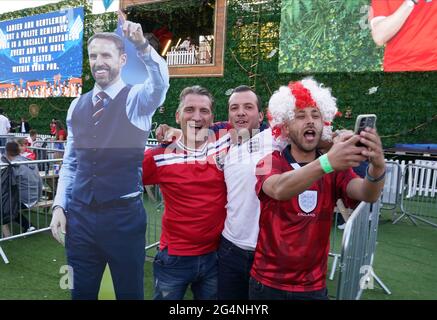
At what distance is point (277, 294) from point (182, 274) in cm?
68

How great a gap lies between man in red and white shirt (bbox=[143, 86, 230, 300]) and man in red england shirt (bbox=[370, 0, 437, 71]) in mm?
8884

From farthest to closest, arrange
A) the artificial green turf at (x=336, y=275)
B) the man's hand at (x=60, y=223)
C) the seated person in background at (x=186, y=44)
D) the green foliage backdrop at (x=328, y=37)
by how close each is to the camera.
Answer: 1. the seated person in background at (x=186, y=44)
2. the green foliage backdrop at (x=328, y=37)
3. the artificial green turf at (x=336, y=275)
4. the man's hand at (x=60, y=223)

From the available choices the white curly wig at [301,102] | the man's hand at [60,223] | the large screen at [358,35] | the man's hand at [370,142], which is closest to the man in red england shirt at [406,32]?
the large screen at [358,35]

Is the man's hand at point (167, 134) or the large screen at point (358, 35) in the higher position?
the large screen at point (358, 35)

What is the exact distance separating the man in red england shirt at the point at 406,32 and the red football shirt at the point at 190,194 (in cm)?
896

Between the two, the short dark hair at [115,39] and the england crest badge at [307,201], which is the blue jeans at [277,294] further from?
the short dark hair at [115,39]

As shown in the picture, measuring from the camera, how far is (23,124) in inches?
565

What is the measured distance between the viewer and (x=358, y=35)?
9.76 m

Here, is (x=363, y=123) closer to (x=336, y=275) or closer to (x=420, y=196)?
(x=336, y=275)

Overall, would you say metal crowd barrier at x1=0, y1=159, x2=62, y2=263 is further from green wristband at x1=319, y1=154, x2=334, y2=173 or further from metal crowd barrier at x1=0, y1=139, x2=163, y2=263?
green wristband at x1=319, y1=154, x2=334, y2=173

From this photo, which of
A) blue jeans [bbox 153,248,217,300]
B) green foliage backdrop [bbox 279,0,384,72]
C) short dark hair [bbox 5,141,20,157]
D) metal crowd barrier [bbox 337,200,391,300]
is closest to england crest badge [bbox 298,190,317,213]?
metal crowd barrier [bbox 337,200,391,300]

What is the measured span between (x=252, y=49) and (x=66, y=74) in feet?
28.6

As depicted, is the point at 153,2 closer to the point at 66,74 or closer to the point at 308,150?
the point at 66,74

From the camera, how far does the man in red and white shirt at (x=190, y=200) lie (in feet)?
7.36
